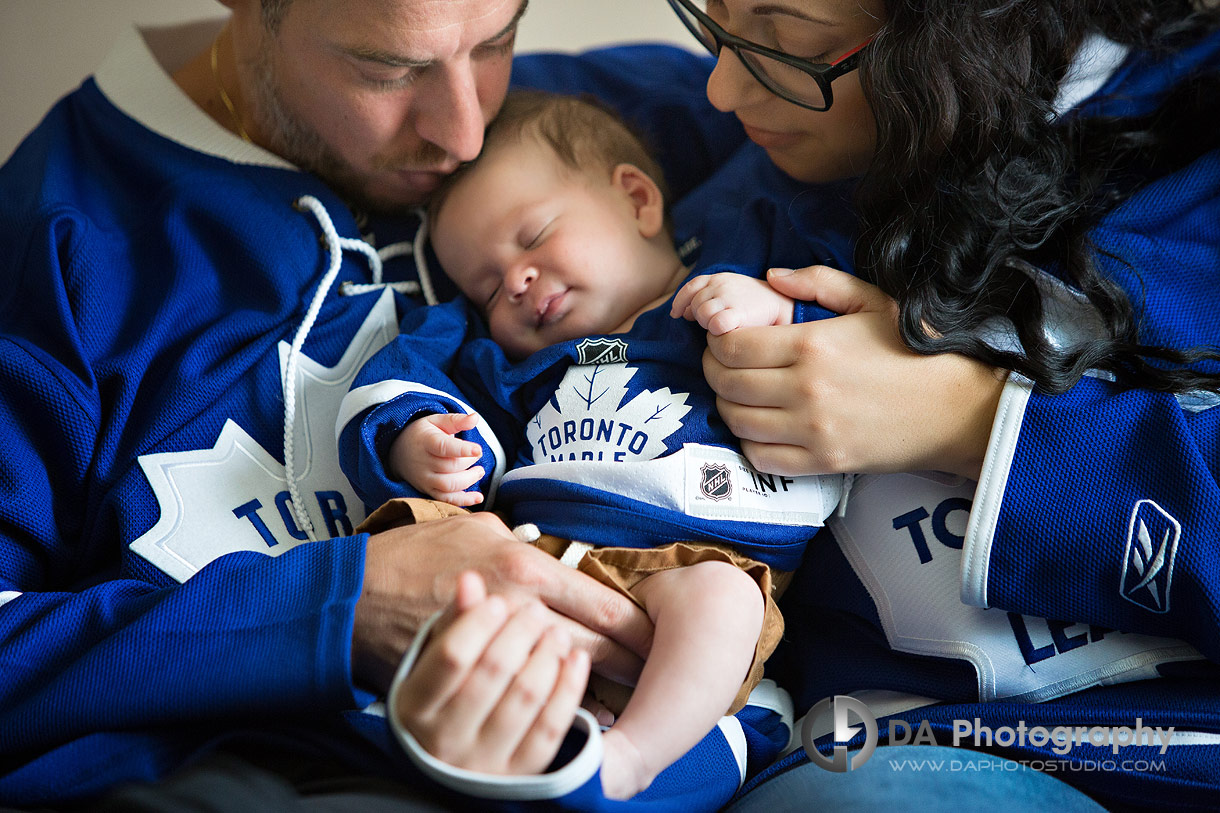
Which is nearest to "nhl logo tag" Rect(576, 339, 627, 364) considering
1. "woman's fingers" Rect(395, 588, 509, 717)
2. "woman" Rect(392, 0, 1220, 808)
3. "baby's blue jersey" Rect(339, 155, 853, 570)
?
"baby's blue jersey" Rect(339, 155, 853, 570)

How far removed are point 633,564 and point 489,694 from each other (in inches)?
11.5

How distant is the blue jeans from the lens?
2.65 feet

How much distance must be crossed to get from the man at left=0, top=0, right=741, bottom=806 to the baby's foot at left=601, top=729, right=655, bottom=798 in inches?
4.6

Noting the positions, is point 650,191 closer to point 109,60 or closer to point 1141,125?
point 1141,125

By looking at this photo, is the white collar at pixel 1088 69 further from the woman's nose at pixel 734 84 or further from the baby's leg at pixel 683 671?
the baby's leg at pixel 683 671

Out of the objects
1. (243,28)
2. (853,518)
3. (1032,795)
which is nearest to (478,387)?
(853,518)

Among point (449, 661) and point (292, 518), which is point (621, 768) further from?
point (292, 518)

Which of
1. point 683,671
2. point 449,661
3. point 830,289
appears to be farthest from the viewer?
point 830,289

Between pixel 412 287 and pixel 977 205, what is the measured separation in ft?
2.50

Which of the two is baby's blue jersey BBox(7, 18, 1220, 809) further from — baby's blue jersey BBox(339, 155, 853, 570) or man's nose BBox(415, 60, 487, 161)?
man's nose BBox(415, 60, 487, 161)

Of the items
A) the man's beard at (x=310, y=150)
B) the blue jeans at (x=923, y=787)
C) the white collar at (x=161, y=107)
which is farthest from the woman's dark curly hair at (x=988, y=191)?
the white collar at (x=161, y=107)

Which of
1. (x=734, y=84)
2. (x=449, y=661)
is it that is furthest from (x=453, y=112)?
(x=449, y=661)

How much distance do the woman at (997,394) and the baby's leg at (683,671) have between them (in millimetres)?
169

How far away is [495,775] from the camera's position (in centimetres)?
66
